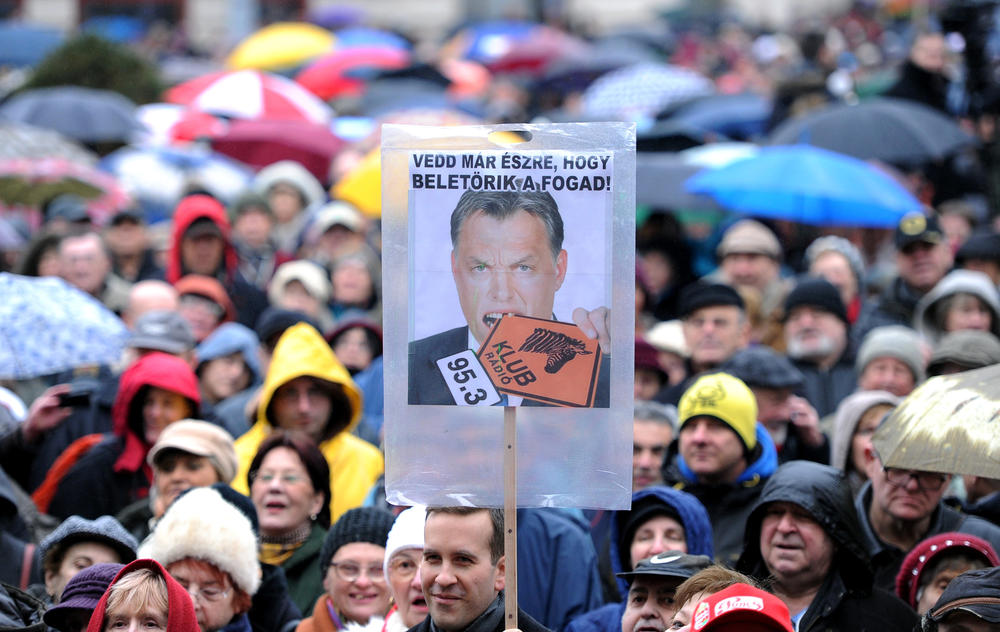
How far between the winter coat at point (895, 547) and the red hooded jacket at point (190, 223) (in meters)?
5.20

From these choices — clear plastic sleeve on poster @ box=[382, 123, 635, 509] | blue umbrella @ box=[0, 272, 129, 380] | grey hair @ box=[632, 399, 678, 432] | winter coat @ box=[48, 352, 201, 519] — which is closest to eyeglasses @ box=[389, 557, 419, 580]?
clear plastic sleeve on poster @ box=[382, 123, 635, 509]

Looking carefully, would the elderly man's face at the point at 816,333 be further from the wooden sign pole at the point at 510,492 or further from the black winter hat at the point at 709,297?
the wooden sign pole at the point at 510,492

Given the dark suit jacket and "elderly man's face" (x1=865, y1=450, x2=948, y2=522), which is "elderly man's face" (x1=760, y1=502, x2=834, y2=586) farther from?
the dark suit jacket

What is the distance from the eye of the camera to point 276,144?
14.2m

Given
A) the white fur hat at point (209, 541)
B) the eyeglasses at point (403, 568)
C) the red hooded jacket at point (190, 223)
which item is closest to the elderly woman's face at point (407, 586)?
the eyeglasses at point (403, 568)

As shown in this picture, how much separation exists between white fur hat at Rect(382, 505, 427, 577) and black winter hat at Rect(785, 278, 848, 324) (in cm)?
337

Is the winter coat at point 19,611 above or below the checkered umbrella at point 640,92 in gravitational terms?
below

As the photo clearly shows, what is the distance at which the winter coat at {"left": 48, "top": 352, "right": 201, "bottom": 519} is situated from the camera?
650 cm

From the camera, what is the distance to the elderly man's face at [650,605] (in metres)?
4.82

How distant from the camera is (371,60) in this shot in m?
20.6

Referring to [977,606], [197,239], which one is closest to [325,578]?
[977,606]

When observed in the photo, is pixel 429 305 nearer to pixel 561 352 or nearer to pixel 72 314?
pixel 561 352

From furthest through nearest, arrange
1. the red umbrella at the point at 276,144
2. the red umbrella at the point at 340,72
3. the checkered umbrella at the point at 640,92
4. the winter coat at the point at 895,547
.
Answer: the red umbrella at the point at 340,72 → the checkered umbrella at the point at 640,92 → the red umbrella at the point at 276,144 → the winter coat at the point at 895,547

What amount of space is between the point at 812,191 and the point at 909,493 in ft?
15.2
